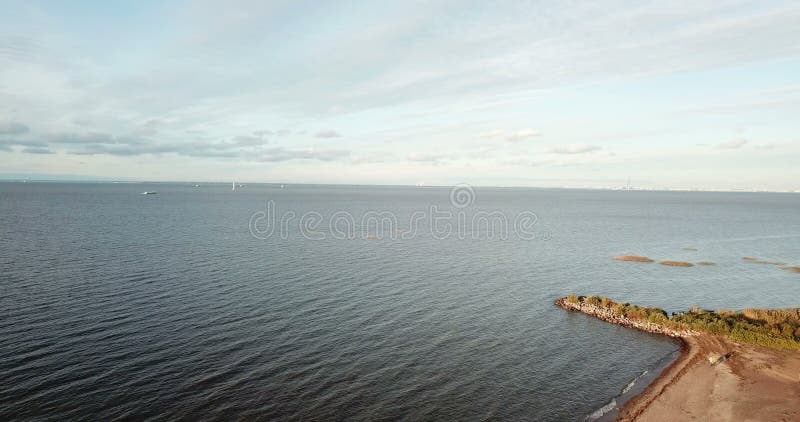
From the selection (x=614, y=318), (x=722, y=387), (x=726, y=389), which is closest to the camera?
(x=726, y=389)

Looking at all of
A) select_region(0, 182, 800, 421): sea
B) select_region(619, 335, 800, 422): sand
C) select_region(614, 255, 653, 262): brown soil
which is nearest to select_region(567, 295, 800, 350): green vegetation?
select_region(619, 335, 800, 422): sand

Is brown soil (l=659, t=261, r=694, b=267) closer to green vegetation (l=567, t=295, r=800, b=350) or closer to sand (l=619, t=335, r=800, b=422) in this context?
green vegetation (l=567, t=295, r=800, b=350)

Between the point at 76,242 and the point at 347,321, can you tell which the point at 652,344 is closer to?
the point at 347,321

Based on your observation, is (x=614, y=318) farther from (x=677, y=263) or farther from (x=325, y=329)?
(x=677, y=263)

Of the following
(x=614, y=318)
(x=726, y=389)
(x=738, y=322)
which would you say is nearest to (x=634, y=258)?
(x=738, y=322)

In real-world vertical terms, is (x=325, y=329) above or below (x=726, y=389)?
above

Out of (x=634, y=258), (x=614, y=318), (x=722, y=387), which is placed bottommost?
(x=722, y=387)
